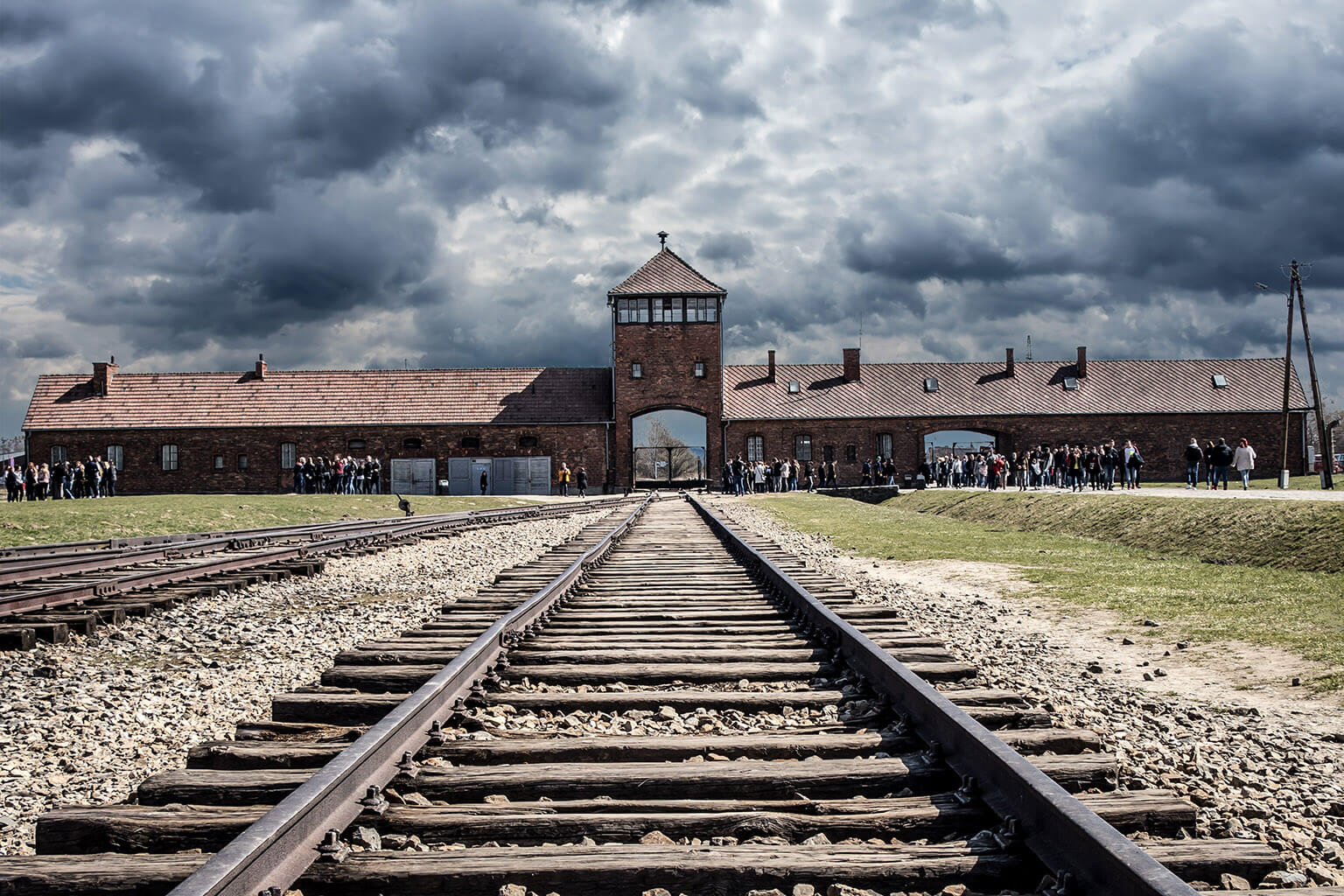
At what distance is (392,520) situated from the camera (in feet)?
63.1

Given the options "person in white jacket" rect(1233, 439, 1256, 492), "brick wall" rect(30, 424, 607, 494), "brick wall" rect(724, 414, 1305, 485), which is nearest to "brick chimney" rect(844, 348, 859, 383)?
"brick wall" rect(724, 414, 1305, 485)

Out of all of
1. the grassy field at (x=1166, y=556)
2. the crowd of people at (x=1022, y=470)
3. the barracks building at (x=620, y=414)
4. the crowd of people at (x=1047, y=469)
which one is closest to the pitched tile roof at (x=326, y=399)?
the barracks building at (x=620, y=414)

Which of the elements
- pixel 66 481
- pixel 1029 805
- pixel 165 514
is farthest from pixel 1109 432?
pixel 1029 805

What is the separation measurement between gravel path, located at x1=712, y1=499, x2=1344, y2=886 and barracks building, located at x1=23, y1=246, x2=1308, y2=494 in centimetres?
4099

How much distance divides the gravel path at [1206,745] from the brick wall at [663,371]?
40.6 m

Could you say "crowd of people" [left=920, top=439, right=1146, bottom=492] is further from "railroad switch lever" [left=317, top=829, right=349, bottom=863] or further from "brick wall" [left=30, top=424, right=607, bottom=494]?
"railroad switch lever" [left=317, top=829, right=349, bottom=863]

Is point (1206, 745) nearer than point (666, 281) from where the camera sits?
Yes

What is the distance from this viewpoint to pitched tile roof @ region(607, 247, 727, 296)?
47812 millimetres

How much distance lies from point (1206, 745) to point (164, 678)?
5.24 m

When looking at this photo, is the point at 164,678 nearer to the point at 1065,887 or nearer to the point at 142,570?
the point at 1065,887

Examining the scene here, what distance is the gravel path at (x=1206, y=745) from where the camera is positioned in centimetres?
309

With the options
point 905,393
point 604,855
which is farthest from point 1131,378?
point 604,855

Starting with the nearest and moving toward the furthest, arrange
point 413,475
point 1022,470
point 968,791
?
point 968,791 → point 1022,470 → point 413,475

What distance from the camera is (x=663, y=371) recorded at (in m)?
47.8
